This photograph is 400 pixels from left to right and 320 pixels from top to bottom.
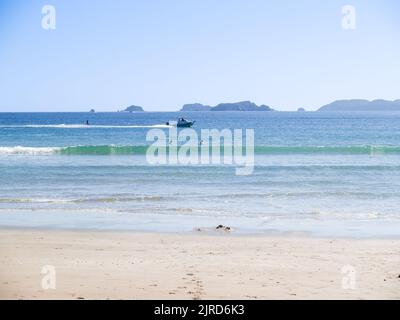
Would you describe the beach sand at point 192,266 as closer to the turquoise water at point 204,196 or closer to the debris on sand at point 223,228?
the debris on sand at point 223,228

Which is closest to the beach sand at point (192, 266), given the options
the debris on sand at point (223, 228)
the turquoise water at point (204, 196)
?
the debris on sand at point (223, 228)

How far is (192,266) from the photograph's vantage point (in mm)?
Result: 8383

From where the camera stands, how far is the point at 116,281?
7.40m

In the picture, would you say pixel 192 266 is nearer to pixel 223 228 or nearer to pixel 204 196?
pixel 223 228

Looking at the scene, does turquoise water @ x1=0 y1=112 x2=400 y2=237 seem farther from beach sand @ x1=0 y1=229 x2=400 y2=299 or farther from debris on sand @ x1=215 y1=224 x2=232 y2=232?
beach sand @ x1=0 y1=229 x2=400 y2=299

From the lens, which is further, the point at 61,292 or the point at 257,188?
the point at 257,188

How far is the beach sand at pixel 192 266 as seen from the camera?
6.95m

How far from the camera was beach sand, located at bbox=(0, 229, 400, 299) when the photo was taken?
6949 mm

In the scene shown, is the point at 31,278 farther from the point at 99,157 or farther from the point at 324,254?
the point at 99,157

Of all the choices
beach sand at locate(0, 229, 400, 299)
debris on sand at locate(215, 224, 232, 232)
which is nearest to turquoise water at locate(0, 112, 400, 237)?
debris on sand at locate(215, 224, 232, 232)

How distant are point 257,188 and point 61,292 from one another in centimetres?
1246

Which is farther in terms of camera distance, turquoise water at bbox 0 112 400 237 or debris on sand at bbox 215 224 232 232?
turquoise water at bbox 0 112 400 237

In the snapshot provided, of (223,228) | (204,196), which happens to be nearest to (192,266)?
(223,228)
